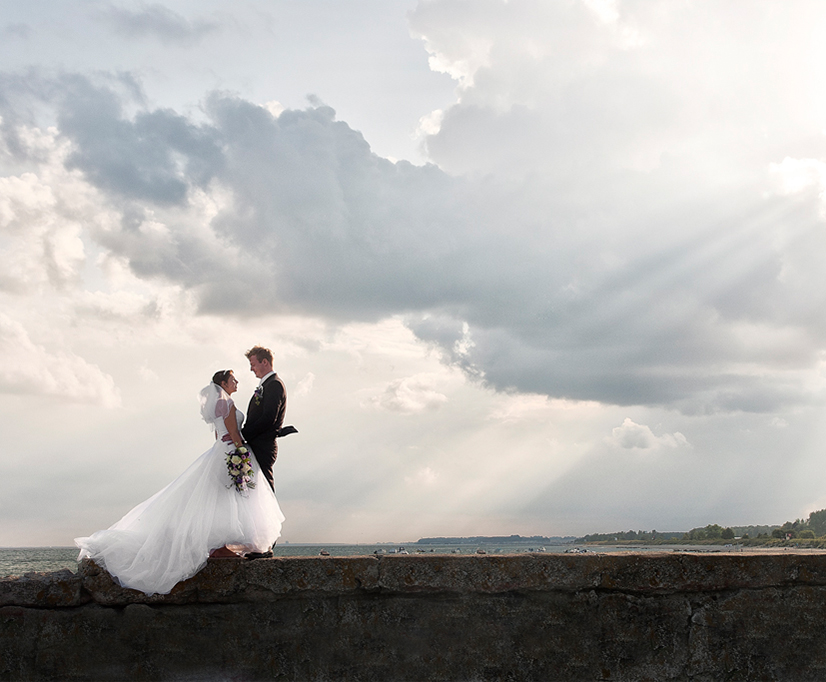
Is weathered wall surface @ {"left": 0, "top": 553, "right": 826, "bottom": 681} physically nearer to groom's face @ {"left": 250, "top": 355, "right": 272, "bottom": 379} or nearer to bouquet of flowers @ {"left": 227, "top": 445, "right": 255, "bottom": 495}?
bouquet of flowers @ {"left": 227, "top": 445, "right": 255, "bottom": 495}

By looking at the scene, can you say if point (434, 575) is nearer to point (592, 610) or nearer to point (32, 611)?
point (592, 610)

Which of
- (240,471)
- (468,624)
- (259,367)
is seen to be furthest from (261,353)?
(468,624)

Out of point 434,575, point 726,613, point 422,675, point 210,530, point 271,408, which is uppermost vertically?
point 271,408

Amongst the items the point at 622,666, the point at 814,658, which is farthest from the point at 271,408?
the point at 814,658

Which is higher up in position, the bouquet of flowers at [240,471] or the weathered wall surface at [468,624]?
the bouquet of flowers at [240,471]

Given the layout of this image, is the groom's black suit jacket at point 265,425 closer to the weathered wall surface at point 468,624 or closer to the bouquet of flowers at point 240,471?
the bouquet of flowers at point 240,471

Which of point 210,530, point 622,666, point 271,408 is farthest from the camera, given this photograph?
point 271,408

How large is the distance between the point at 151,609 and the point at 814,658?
470 cm

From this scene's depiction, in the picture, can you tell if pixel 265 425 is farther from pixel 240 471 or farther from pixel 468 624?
pixel 468 624

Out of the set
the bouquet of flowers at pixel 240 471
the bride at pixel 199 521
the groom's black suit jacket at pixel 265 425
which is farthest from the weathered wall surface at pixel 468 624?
the groom's black suit jacket at pixel 265 425

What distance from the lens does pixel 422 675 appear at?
177 inches

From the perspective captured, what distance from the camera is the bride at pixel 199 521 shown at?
4.73 m

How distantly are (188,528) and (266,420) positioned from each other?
105cm

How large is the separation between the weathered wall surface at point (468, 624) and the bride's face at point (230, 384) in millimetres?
1486
